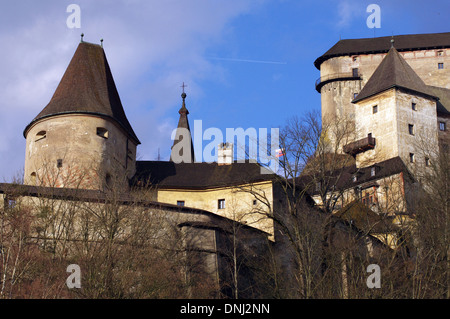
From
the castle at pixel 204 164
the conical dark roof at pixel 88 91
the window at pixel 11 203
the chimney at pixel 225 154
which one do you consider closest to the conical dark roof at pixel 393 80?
the castle at pixel 204 164

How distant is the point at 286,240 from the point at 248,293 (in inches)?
195

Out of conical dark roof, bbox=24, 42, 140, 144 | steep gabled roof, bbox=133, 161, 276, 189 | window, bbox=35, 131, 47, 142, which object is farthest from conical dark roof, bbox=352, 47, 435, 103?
window, bbox=35, 131, 47, 142

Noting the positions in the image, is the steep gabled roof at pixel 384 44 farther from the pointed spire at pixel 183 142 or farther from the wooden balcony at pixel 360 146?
the wooden balcony at pixel 360 146

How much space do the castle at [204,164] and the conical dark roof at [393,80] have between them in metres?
0.11

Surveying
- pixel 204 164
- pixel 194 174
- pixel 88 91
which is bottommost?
pixel 194 174

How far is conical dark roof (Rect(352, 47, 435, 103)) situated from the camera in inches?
2264

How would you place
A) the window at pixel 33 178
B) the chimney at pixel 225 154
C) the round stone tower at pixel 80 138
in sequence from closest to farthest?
the round stone tower at pixel 80 138 < the window at pixel 33 178 < the chimney at pixel 225 154

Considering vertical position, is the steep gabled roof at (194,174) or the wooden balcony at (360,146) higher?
the wooden balcony at (360,146)

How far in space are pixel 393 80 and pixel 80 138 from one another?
28420 mm

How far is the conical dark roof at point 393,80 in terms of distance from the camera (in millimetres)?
57500

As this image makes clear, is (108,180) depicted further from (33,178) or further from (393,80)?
(393,80)

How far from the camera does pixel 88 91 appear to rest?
136 ft

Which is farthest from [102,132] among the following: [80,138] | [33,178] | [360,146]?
[360,146]

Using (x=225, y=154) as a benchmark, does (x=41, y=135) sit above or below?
below
